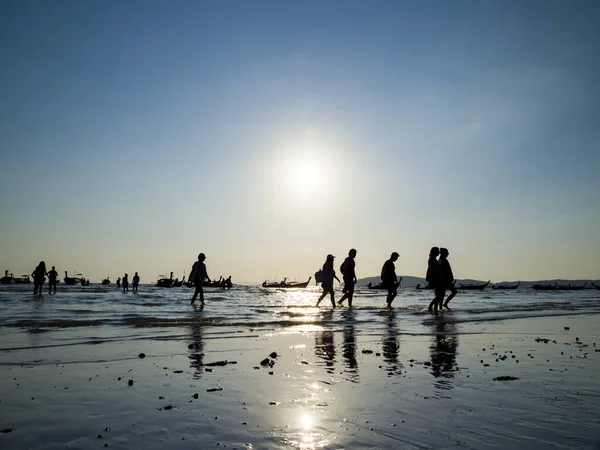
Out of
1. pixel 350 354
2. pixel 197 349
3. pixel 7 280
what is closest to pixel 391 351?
pixel 350 354

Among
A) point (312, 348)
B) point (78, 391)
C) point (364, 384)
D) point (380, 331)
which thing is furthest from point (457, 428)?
point (380, 331)

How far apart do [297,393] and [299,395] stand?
8 centimetres

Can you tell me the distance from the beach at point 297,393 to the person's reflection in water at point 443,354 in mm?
28

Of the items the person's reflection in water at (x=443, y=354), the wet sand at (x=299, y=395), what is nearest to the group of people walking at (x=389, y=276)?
the person's reflection in water at (x=443, y=354)

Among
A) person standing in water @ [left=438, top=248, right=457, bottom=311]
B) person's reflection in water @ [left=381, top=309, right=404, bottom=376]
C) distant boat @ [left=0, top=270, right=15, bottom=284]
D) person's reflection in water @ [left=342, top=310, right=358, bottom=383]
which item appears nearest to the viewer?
person's reflection in water @ [left=342, top=310, right=358, bottom=383]

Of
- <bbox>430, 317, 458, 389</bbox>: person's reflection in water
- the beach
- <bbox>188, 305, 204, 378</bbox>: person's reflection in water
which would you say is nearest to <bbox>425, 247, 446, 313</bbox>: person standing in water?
<bbox>430, 317, 458, 389</bbox>: person's reflection in water

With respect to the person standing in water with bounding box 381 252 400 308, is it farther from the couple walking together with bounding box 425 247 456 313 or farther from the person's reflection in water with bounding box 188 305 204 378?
the person's reflection in water with bounding box 188 305 204 378

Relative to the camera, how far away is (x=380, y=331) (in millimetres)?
10398

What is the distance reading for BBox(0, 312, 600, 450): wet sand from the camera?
10.1ft

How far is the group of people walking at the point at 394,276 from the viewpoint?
17.1 m

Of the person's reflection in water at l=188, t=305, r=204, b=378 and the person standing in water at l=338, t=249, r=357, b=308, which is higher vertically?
the person standing in water at l=338, t=249, r=357, b=308

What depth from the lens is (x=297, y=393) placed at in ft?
14.2

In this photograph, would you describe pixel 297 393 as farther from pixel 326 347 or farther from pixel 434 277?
pixel 434 277

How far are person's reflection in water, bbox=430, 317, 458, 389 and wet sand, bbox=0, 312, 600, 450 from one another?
28mm
